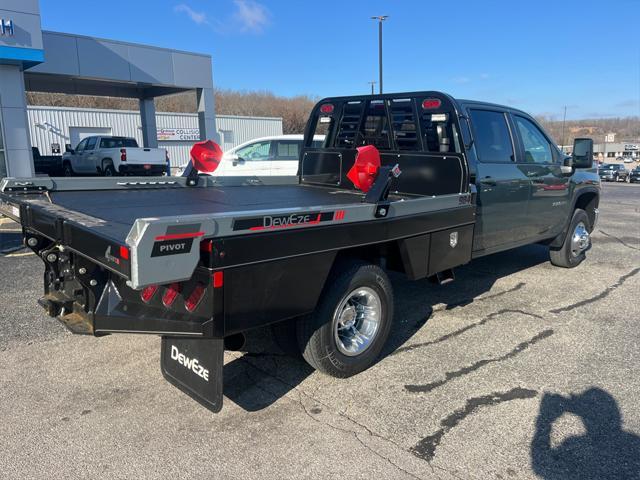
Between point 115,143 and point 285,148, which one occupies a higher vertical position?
point 115,143

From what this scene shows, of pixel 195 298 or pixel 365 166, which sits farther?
pixel 365 166

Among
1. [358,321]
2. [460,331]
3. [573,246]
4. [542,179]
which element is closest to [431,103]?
[542,179]

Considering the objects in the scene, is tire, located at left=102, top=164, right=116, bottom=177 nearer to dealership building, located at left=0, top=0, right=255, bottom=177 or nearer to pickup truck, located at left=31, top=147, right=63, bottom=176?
dealership building, located at left=0, top=0, right=255, bottom=177

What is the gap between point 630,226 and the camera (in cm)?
1166

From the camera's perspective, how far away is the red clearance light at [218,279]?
8.50ft

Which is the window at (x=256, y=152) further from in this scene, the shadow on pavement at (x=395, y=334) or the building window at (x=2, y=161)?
the shadow on pavement at (x=395, y=334)

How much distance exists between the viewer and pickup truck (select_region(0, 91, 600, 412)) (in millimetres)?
2660

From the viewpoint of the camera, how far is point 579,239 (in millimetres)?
7043

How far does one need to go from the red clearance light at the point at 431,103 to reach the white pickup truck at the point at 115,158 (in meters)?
15.4

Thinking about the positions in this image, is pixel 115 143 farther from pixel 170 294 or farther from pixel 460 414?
pixel 460 414

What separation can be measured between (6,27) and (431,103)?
1240 cm

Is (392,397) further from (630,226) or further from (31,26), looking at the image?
(31,26)

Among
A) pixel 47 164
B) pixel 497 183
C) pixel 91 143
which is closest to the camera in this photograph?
pixel 497 183

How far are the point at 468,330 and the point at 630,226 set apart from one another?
9.04 meters
